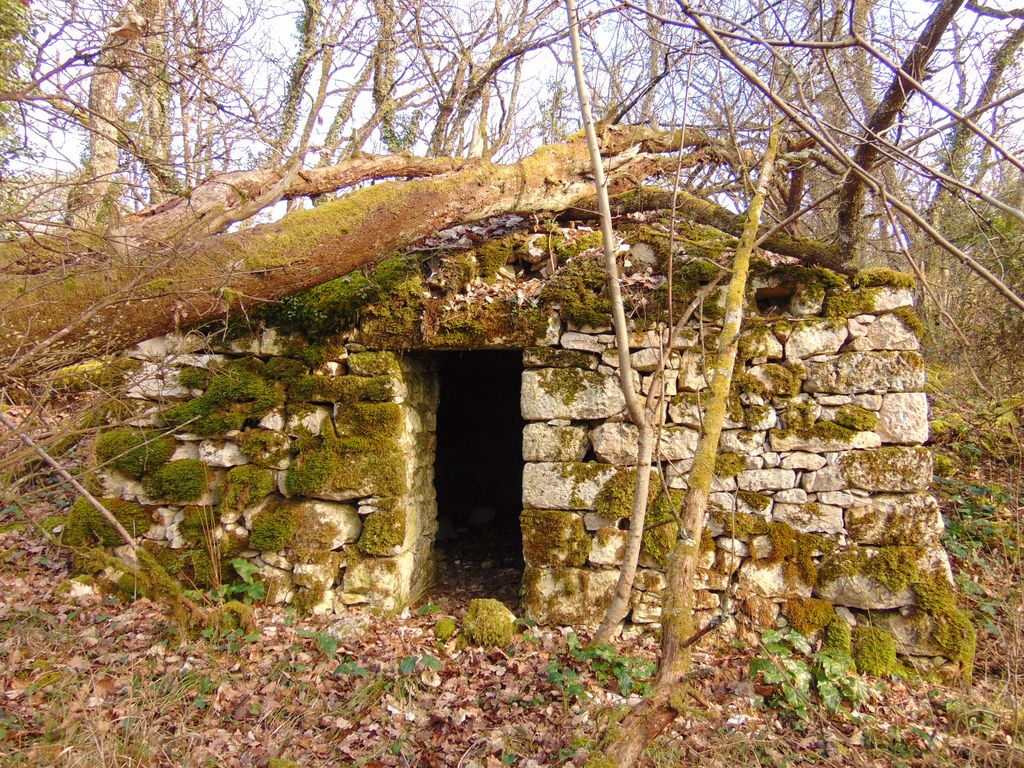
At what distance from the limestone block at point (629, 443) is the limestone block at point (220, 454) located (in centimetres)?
234

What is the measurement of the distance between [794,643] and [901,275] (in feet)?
7.55

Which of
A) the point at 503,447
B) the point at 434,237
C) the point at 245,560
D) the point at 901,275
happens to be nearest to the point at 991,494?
the point at 901,275

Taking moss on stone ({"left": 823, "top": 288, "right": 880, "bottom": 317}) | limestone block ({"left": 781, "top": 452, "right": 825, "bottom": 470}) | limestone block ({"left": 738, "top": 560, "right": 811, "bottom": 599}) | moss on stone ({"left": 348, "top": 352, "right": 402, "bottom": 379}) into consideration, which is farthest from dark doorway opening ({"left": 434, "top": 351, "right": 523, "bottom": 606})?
moss on stone ({"left": 823, "top": 288, "right": 880, "bottom": 317})

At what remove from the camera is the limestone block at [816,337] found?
3539 mm

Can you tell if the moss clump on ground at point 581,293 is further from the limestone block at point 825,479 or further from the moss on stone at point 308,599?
the moss on stone at point 308,599

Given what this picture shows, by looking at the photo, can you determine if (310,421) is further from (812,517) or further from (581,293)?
(812,517)

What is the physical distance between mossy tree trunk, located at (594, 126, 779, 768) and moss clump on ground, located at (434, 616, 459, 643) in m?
1.34

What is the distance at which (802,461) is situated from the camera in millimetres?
3455

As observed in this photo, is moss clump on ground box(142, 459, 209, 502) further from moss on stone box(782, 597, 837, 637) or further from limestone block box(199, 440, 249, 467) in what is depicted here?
moss on stone box(782, 597, 837, 637)

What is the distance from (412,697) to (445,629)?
1.90 feet

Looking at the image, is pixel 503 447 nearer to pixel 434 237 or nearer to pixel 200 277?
pixel 434 237

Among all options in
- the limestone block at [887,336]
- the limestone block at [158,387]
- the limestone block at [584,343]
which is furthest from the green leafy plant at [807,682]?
→ the limestone block at [158,387]

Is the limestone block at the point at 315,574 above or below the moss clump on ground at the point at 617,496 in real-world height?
below

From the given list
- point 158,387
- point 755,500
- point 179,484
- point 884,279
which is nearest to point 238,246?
point 158,387
